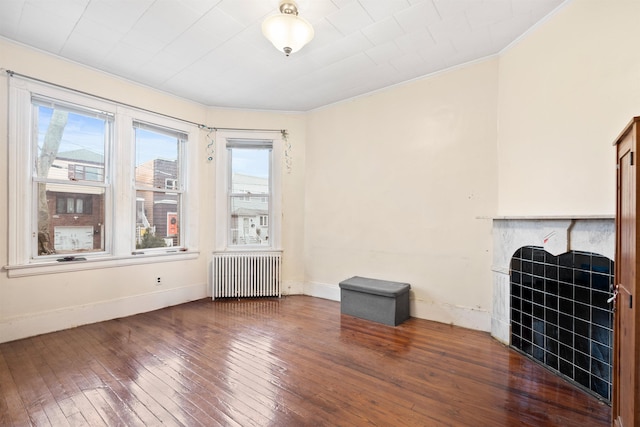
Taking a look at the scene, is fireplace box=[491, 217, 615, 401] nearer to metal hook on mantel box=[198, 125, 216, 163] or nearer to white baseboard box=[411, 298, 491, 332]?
white baseboard box=[411, 298, 491, 332]

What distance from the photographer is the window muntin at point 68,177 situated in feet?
10.6

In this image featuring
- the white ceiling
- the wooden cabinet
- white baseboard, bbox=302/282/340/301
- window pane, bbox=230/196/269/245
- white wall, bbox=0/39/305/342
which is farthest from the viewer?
window pane, bbox=230/196/269/245

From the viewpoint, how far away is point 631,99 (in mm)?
2021

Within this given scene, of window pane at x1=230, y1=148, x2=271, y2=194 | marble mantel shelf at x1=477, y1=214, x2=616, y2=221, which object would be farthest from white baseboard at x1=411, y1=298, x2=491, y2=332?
window pane at x1=230, y1=148, x2=271, y2=194

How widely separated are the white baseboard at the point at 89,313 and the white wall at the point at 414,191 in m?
2.08

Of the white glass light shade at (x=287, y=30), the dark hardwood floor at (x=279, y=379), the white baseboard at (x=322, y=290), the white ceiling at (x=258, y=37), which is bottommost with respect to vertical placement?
the dark hardwood floor at (x=279, y=379)

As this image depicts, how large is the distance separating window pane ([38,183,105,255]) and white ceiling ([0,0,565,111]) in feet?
4.99

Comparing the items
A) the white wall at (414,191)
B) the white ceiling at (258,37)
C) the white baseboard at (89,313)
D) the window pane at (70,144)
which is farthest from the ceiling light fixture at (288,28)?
the white baseboard at (89,313)

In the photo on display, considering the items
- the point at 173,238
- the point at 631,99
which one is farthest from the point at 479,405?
the point at 173,238

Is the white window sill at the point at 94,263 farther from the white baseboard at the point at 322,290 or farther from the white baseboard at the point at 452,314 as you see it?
the white baseboard at the point at 452,314

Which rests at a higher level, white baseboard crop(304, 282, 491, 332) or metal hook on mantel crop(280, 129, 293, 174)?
metal hook on mantel crop(280, 129, 293, 174)

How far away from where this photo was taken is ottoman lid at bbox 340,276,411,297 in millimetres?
3539

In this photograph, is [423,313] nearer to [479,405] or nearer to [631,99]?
[479,405]

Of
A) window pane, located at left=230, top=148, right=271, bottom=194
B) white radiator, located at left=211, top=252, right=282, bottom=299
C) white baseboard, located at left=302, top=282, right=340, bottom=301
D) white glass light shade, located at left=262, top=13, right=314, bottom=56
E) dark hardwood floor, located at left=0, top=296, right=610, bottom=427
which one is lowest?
dark hardwood floor, located at left=0, top=296, right=610, bottom=427
